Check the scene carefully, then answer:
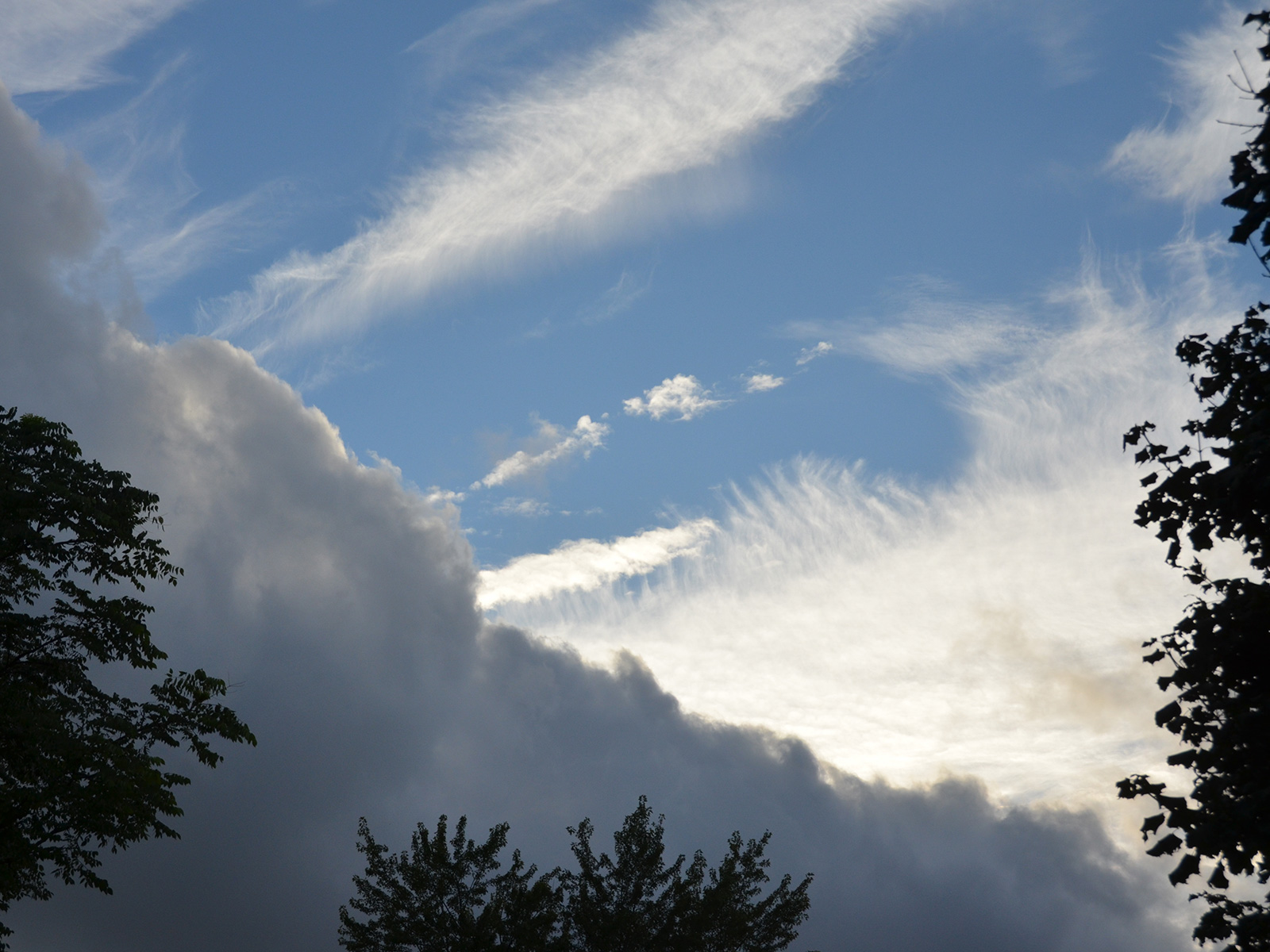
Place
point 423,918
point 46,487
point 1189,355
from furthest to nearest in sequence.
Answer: point 423,918 < point 46,487 < point 1189,355

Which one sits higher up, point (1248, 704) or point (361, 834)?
point (361, 834)

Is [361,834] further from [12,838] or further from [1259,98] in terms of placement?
[1259,98]

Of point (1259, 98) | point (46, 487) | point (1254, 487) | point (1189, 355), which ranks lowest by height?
point (1254, 487)

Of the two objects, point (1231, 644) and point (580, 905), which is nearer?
point (1231, 644)

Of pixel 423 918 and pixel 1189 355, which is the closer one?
pixel 1189 355

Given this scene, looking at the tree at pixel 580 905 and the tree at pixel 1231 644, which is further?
the tree at pixel 580 905

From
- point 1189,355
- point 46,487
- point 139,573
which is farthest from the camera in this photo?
point 139,573

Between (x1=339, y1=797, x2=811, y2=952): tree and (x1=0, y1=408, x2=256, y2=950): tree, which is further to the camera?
(x1=339, y1=797, x2=811, y2=952): tree

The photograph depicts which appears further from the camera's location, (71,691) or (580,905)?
(580,905)

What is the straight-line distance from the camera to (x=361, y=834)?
32281 millimetres

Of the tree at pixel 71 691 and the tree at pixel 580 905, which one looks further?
the tree at pixel 580 905

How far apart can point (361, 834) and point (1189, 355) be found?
30373 millimetres

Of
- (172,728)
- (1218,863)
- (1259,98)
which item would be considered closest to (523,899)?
(172,728)

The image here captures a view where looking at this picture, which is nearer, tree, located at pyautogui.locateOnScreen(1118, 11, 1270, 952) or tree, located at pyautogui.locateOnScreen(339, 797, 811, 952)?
tree, located at pyautogui.locateOnScreen(1118, 11, 1270, 952)
